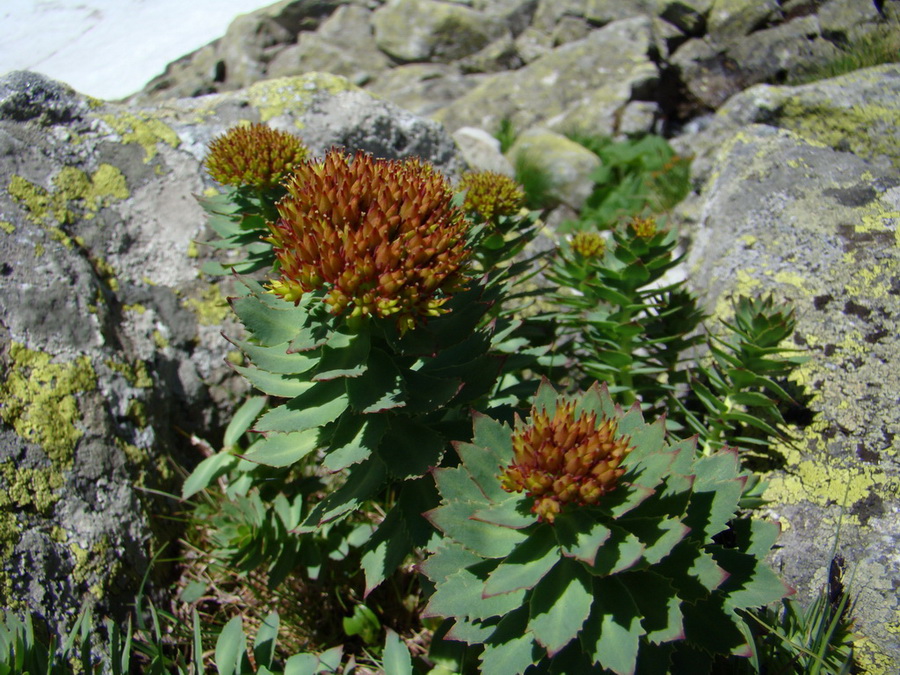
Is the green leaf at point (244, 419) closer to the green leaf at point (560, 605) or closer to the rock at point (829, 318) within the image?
the green leaf at point (560, 605)

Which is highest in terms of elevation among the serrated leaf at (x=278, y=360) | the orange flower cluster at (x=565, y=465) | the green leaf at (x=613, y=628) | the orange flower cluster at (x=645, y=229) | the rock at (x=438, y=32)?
the serrated leaf at (x=278, y=360)

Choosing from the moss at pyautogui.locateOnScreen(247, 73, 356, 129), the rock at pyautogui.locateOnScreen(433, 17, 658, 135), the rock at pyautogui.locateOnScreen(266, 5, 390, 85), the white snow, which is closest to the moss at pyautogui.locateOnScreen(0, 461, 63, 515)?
the moss at pyautogui.locateOnScreen(247, 73, 356, 129)

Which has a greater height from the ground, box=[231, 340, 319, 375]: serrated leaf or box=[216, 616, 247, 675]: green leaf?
box=[231, 340, 319, 375]: serrated leaf

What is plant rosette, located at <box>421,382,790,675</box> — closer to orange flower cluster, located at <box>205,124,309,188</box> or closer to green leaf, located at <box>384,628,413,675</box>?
green leaf, located at <box>384,628,413,675</box>

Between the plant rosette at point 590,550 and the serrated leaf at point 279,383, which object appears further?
the serrated leaf at point 279,383

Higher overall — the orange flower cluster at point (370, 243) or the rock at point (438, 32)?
the orange flower cluster at point (370, 243)

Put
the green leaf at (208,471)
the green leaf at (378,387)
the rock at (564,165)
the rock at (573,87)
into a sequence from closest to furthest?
the green leaf at (378,387) < the green leaf at (208,471) < the rock at (564,165) < the rock at (573,87)

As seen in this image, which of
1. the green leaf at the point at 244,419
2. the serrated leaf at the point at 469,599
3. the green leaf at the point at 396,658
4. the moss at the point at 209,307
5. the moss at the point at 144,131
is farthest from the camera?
the moss at the point at 144,131

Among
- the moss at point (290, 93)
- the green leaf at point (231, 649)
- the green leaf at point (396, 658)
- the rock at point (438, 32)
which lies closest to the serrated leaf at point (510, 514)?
the green leaf at point (396, 658)
